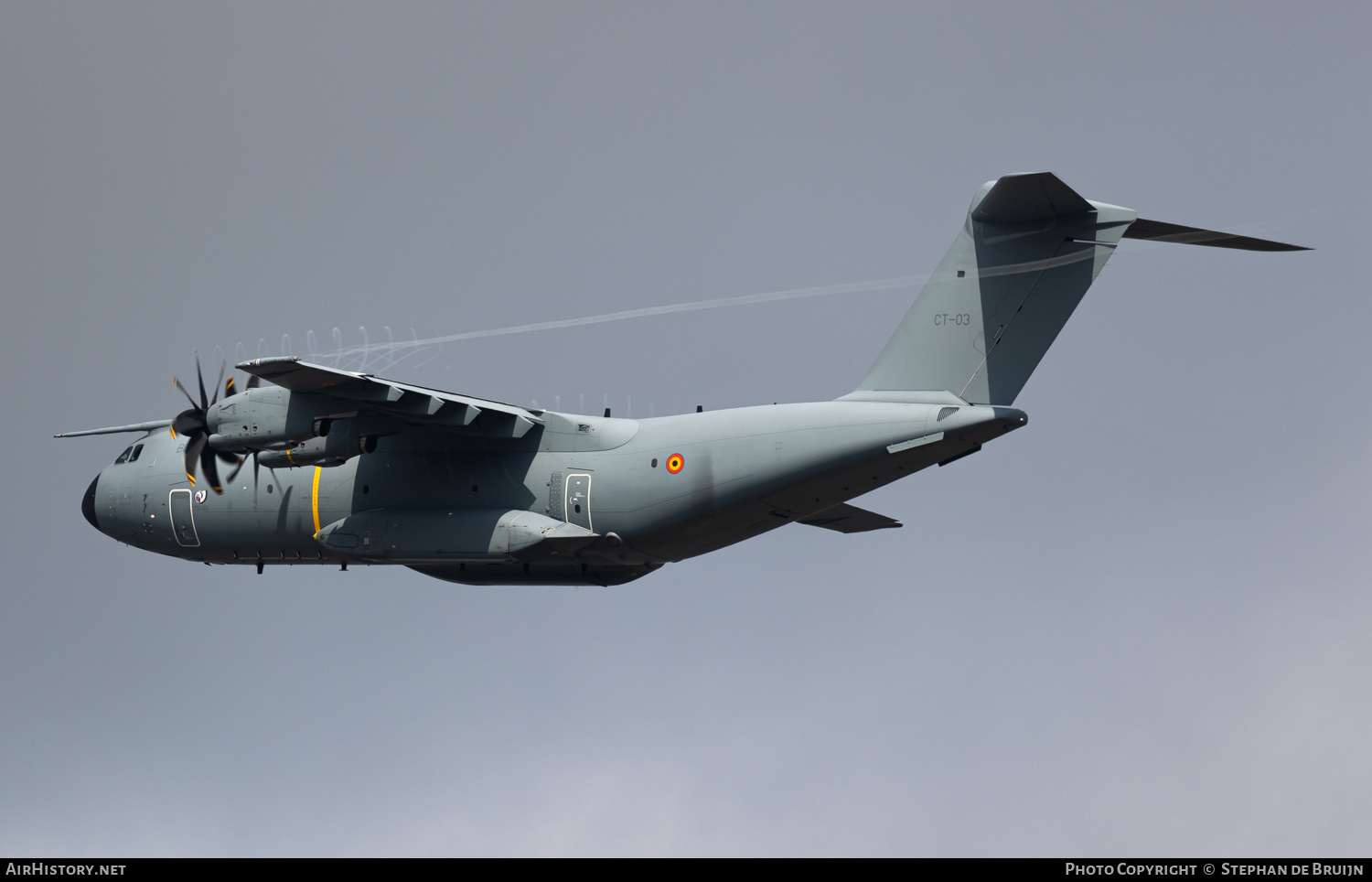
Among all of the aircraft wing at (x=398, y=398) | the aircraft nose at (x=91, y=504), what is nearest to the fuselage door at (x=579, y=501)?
the aircraft wing at (x=398, y=398)

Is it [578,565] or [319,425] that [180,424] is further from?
[578,565]

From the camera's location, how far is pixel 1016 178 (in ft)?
49.0

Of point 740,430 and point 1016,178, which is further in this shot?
point 740,430

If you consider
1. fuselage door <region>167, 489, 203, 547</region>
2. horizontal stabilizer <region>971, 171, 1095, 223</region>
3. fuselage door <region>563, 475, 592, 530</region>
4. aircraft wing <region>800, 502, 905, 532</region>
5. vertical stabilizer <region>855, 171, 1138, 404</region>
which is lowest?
aircraft wing <region>800, 502, 905, 532</region>

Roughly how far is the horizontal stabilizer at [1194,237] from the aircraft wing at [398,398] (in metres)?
6.88

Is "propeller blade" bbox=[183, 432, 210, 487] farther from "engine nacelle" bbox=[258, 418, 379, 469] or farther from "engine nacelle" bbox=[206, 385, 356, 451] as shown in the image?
"engine nacelle" bbox=[258, 418, 379, 469]

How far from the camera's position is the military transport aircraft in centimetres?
1553

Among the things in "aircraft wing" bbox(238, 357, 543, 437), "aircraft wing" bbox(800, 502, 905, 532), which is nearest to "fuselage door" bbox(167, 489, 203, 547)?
"aircraft wing" bbox(238, 357, 543, 437)

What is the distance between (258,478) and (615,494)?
4.86m

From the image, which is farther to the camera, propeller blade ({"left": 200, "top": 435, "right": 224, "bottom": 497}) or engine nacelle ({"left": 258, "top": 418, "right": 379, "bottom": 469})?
propeller blade ({"left": 200, "top": 435, "right": 224, "bottom": 497})
